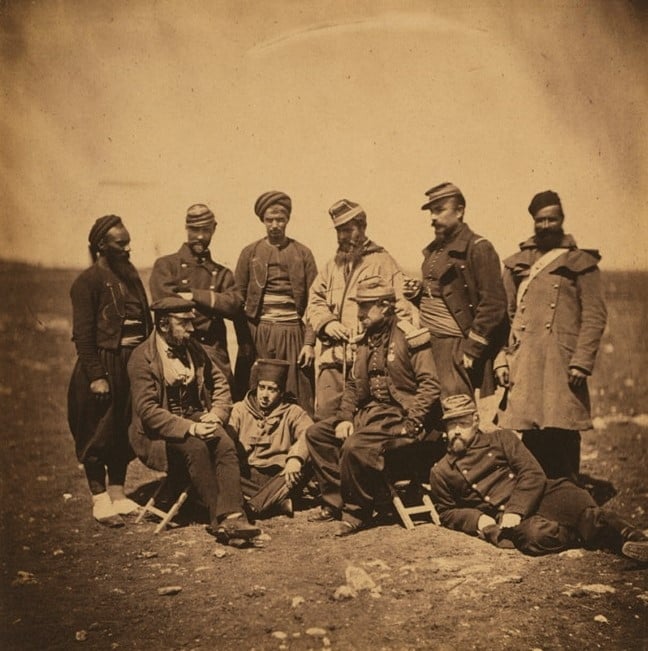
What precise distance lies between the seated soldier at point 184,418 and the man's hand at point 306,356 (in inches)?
22.9

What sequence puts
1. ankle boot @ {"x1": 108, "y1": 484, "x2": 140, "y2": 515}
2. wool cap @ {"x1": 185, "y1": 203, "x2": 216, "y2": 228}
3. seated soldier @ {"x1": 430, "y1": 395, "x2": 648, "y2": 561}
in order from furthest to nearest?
1. wool cap @ {"x1": 185, "y1": 203, "x2": 216, "y2": 228}
2. ankle boot @ {"x1": 108, "y1": 484, "x2": 140, "y2": 515}
3. seated soldier @ {"x1": 430, "y1": 395, "x2": 648, "y2": 561}

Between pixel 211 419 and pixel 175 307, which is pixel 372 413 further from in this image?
pixel 175 307

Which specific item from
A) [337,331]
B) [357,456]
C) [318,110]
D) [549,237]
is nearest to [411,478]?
[357,456]

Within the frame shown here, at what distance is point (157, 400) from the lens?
15.8 ft

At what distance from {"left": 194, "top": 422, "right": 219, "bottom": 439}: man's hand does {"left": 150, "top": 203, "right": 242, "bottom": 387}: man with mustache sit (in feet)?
1.78

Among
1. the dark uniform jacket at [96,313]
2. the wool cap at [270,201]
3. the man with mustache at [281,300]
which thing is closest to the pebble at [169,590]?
the dark uniform jacket at [96,313]

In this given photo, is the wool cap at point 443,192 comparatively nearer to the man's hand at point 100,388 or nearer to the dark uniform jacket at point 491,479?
the dark uniform jacket at point 491,479

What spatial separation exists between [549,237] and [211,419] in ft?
7.43

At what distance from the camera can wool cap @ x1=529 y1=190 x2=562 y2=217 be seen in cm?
488

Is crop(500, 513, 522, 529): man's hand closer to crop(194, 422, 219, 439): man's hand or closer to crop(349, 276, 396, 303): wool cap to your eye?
crop(349, 276, 396, 303): wool cap

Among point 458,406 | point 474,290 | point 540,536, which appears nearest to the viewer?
point 540,536

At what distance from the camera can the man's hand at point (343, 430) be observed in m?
4.89

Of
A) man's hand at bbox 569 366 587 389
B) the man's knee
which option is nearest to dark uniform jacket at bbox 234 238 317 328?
man's hand at bbox 569 366 587 389

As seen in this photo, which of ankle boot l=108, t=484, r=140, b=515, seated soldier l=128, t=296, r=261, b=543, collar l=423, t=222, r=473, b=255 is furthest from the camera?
ankle boot l=108, t=484, r=140, b=515
